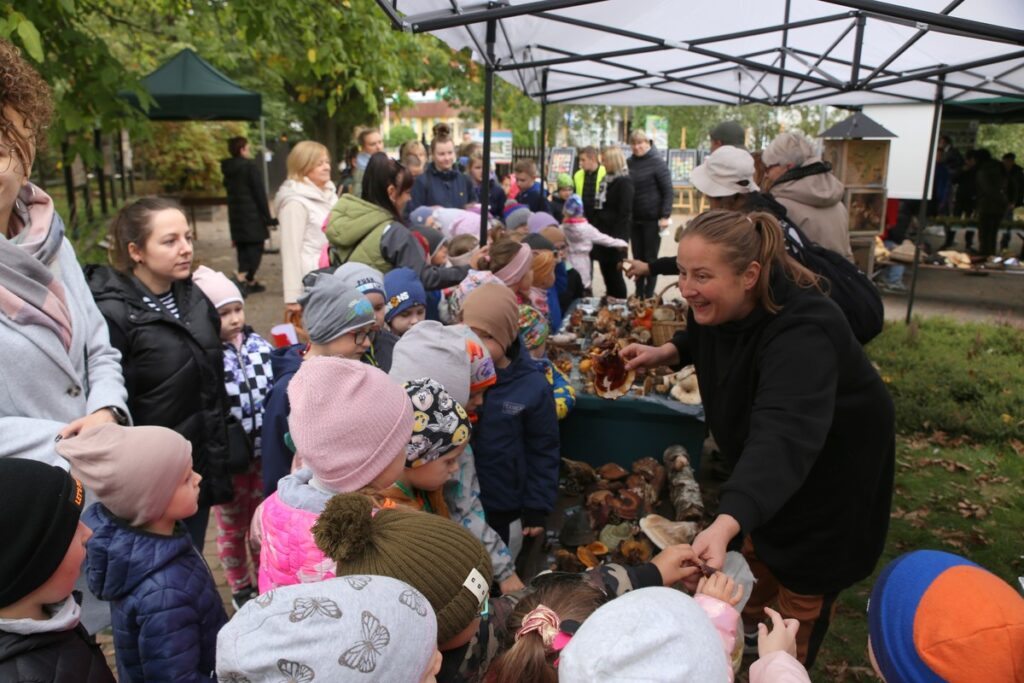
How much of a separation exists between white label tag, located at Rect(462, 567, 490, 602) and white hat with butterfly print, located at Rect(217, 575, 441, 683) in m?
0.26

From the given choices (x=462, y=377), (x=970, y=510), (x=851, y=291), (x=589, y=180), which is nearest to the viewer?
(x=462, y=377)

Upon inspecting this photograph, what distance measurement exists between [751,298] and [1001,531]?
337 cm

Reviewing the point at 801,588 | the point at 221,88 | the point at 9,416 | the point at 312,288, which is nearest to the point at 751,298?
the point at 801,588

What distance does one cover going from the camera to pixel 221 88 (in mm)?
10953

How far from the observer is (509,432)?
300 cm

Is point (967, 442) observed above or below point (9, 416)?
below

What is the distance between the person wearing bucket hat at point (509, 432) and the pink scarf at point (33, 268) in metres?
1.46

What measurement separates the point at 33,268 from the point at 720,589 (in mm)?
1950

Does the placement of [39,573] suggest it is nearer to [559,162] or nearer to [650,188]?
[650,188]

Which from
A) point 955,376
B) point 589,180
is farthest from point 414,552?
point 589,180

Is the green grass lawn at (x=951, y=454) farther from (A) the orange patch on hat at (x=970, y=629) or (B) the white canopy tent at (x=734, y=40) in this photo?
(B) the white canopy tent at (x=734, y=40)

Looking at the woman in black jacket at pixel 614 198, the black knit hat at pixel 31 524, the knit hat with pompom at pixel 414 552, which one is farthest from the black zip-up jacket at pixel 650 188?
the black knit hat at pixel 31 524

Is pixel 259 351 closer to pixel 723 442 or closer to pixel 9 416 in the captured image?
pixel 9 416

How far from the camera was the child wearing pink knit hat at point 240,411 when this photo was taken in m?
3.29
